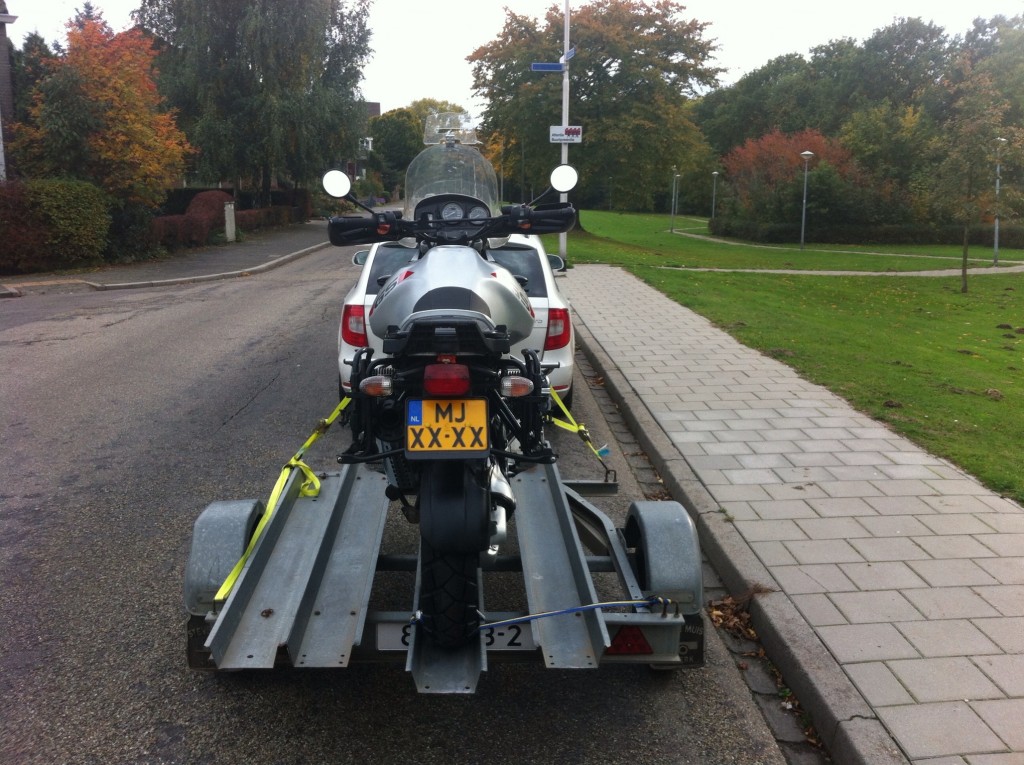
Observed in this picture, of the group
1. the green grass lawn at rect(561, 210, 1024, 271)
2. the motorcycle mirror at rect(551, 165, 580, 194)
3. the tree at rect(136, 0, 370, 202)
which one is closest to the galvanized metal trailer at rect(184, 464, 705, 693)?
the motorcycle mirror at rect(551, 165, 580, 194)

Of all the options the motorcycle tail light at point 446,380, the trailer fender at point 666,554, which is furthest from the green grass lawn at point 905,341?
the motorcycle tail light at point 446,380

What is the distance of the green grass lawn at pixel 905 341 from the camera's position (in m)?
6.62

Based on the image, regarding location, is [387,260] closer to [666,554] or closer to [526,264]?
[526,264]

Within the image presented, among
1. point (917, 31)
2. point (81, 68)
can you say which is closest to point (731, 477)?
point (81, 68)

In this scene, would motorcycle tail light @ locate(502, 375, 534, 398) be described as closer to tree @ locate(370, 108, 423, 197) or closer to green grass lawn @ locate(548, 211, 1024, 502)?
green grass lawn @ locate(548, 211, 1024, 502)

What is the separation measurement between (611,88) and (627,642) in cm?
3661

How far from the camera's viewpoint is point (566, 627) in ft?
9.95

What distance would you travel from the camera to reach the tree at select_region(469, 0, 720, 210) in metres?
35.7

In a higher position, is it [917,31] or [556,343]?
[917,31]

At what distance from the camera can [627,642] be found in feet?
9.95

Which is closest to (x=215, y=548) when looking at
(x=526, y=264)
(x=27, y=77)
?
(x=526, y=264)

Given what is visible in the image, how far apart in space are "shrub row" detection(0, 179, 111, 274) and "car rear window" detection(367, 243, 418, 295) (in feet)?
49.7

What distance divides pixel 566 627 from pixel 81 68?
21.7 meters

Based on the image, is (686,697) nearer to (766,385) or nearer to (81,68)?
(766,385)
